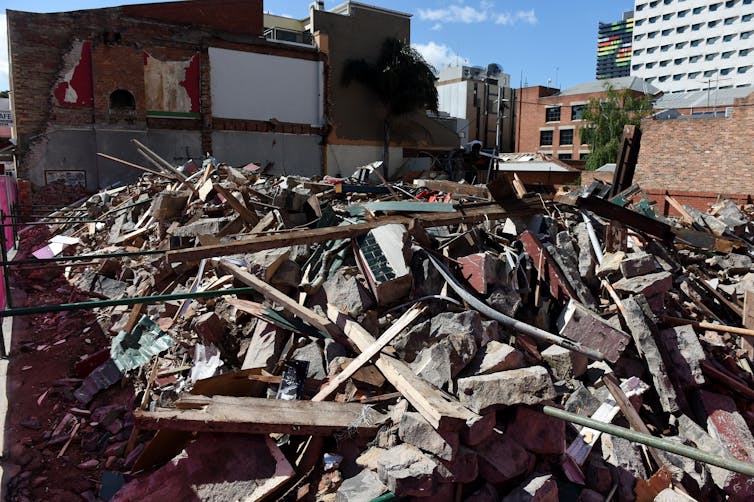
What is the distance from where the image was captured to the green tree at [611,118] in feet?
126

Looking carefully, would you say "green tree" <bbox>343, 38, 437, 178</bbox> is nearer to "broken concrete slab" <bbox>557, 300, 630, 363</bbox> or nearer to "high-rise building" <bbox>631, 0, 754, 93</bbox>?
"broken concrete slab" <bbox>557, 300, 630, 363</bbox>

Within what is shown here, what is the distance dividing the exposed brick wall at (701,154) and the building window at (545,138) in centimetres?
2532

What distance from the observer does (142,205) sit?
33.5 ft

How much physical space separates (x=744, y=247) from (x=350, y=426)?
7.34 metres

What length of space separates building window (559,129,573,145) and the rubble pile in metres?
44.8

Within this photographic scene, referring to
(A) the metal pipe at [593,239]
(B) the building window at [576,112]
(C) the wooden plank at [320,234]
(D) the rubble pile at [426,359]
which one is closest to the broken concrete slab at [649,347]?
(D) the rubble pile at [426,359]

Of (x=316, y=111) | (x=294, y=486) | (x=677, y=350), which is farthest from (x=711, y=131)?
(x=294, y=486)

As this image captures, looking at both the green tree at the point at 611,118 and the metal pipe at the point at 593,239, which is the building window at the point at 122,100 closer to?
the metal pipe at the point at 593,239

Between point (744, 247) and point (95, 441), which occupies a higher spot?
point (744, 247)

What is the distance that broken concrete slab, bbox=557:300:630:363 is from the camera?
4777 millimetres

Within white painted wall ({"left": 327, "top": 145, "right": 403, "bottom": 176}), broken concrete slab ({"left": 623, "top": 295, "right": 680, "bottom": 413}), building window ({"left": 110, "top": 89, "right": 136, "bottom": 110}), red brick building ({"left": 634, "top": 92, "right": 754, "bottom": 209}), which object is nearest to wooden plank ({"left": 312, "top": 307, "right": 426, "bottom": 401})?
broken concrete slab ({"left": 623, "top": 295, "right": 680, "bottom": 413})

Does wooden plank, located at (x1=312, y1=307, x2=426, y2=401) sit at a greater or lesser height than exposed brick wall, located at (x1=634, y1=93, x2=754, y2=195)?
lesser

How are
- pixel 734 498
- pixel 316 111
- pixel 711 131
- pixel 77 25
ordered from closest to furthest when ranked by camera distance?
1. pixel 734 498
2. pixel 77 25
3. pixel 711 131
4. pixel 316 111

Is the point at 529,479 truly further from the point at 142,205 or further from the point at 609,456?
the point at 142,205
